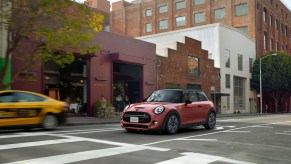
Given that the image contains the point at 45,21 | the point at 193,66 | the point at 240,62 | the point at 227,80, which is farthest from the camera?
the point at 240,62

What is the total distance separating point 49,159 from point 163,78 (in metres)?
25.9

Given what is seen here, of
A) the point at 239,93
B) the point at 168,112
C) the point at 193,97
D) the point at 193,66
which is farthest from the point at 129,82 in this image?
the point at 239,93

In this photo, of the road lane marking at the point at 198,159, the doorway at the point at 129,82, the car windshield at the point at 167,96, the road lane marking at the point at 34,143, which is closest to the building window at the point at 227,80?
the doorway at the point at 129,82

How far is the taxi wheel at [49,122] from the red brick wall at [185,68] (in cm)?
1903

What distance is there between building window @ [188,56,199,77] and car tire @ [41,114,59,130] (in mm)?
24877

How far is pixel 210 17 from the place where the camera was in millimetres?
59812

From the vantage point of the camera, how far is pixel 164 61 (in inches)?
1259

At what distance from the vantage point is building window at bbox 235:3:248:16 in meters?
56.4

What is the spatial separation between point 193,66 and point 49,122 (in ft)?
86.3

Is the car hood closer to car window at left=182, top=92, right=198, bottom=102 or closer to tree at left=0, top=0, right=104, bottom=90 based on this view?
car window at left=182, top=92, right=198, bottom=102

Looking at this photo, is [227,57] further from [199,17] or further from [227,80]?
[199,17]

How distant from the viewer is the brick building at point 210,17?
5678cm

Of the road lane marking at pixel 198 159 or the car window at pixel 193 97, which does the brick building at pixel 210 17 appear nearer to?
the car window at pixel 193 97

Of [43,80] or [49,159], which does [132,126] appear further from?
[43,80]
